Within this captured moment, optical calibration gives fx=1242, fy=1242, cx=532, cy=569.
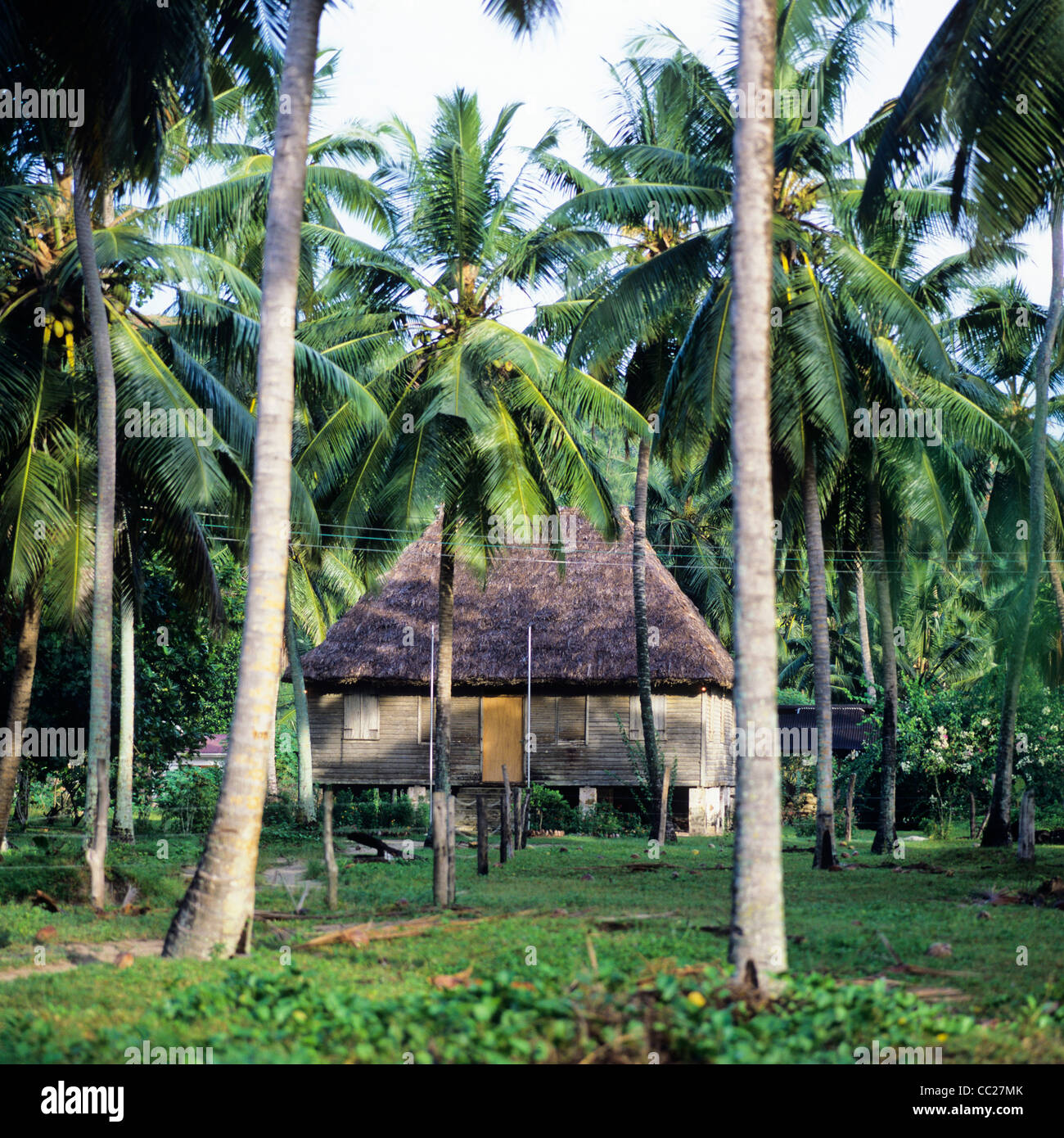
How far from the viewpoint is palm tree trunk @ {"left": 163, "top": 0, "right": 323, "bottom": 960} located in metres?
9.27

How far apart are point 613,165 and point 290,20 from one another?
9.58 m

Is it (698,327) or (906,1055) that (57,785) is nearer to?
(698,327)

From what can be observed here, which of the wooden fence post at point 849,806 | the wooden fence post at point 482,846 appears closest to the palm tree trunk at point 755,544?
the wooden fence post at point 482,846

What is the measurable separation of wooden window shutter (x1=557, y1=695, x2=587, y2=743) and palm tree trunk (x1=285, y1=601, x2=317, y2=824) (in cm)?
590

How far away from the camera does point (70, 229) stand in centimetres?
1734

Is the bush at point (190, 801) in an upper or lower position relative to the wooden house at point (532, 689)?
lower

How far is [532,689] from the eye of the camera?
A: 29641 mm

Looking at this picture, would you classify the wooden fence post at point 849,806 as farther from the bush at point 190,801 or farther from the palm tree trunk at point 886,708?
the bush at point 190,801

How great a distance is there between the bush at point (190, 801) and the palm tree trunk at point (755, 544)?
20207 mm

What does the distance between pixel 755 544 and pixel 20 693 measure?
11907 mm

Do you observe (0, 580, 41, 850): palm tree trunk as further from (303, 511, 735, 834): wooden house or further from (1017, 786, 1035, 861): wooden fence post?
(1017, 786, 1035, 861): wooden fence post

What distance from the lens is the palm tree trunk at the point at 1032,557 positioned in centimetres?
2020
